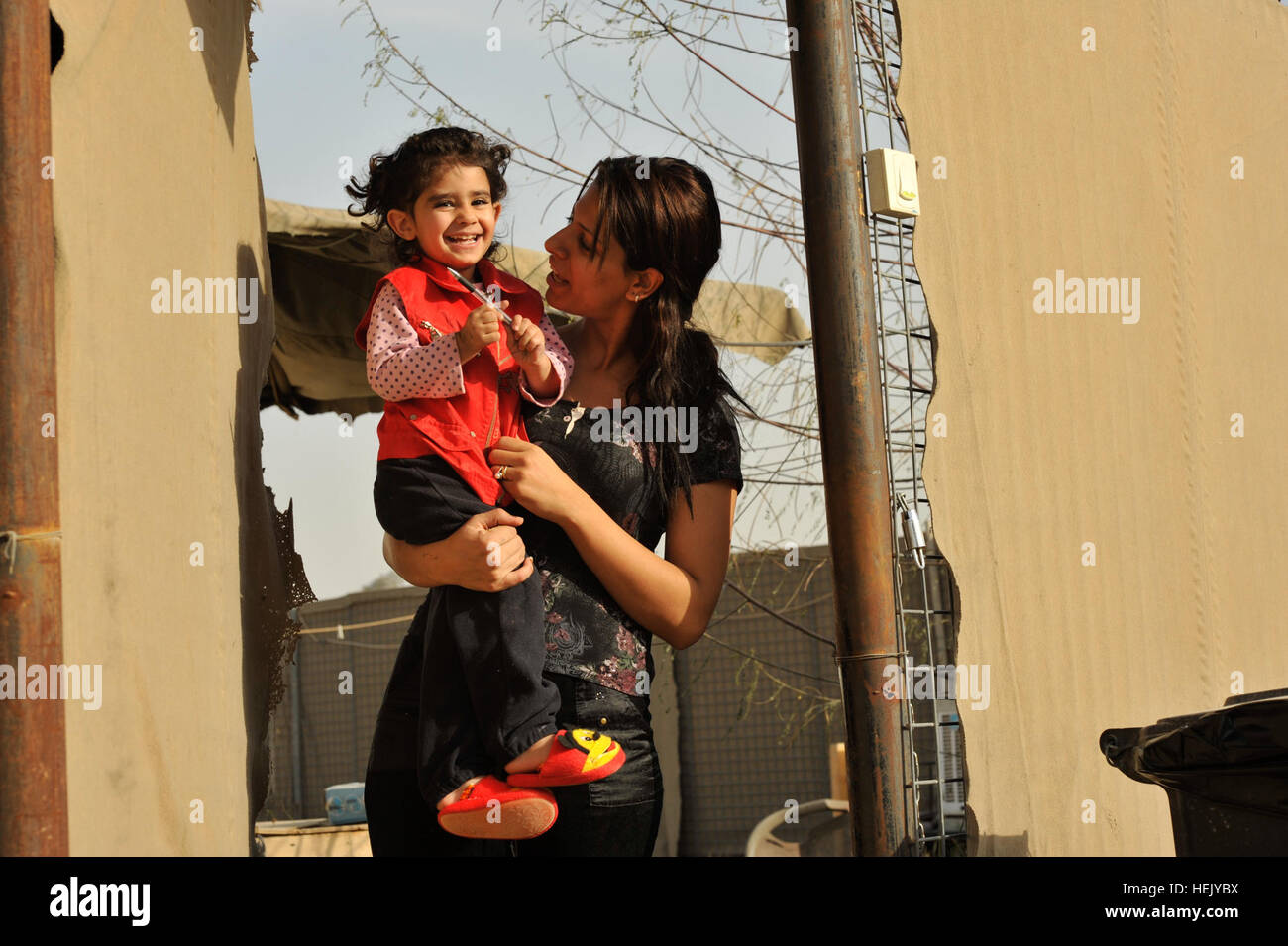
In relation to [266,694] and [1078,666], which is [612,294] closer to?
[266,694]

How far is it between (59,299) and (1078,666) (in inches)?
66.6

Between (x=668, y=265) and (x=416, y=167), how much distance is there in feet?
1.38

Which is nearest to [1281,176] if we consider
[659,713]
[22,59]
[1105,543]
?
[1105,543]

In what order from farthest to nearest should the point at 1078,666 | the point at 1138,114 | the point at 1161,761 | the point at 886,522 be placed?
the point at 1138,114 → the point at 1078,666 → the point at 886,522 → the point at 1161,761

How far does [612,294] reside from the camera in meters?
1.97

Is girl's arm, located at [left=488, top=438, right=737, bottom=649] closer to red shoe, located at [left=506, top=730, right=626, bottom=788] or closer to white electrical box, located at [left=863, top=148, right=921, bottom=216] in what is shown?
red shoe, located at [left=506, top=730, right=626, bottom=788]

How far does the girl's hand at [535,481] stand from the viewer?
177cm

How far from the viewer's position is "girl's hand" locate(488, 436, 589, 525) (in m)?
1.77

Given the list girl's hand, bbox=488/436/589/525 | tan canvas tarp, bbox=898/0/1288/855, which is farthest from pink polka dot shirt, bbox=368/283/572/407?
tan canvas tarp, bbox=898/0/1288/855

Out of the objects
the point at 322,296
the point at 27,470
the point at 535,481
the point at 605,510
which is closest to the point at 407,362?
the point at 535,481

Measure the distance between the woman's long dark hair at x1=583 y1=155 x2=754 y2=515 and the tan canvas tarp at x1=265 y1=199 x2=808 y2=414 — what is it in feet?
5.37

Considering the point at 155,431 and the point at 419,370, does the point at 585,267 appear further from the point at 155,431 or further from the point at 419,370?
the point at 155,431

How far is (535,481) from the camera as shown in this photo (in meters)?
1.77

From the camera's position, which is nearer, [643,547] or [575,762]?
[575,762]
